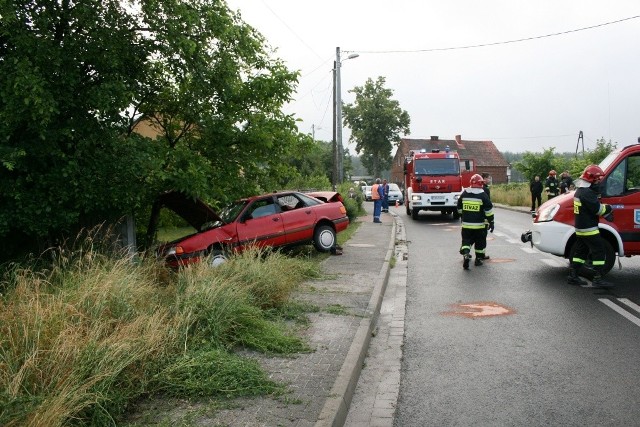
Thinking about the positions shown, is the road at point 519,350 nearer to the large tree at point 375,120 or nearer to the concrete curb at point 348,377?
the concrete curb at point 348,377

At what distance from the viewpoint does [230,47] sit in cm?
1106

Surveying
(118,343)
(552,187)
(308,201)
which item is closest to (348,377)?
(118,343)

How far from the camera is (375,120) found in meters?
73.4

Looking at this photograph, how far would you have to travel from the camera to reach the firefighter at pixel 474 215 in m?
10.9

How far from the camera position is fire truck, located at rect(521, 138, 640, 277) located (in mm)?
9125

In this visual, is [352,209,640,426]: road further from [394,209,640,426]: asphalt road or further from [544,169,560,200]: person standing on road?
[544,169,560,200]: person standing on road

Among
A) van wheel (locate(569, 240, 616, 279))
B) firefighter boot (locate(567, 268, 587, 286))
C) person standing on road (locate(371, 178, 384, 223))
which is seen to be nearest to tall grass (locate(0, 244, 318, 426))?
firefighter boot (locate(567, 268, 587, 286))

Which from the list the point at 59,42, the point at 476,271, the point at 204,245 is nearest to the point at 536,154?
the point at 476,271

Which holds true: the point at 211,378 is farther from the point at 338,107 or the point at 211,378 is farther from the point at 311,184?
the point at 338,107

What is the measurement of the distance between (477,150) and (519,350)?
76540mm

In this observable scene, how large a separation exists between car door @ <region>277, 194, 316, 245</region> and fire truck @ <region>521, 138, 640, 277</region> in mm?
5096

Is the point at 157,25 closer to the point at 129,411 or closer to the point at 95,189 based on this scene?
the point at 95,189

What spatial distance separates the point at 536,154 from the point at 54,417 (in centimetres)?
3343

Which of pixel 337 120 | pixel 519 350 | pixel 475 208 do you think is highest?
pixel 337 120
